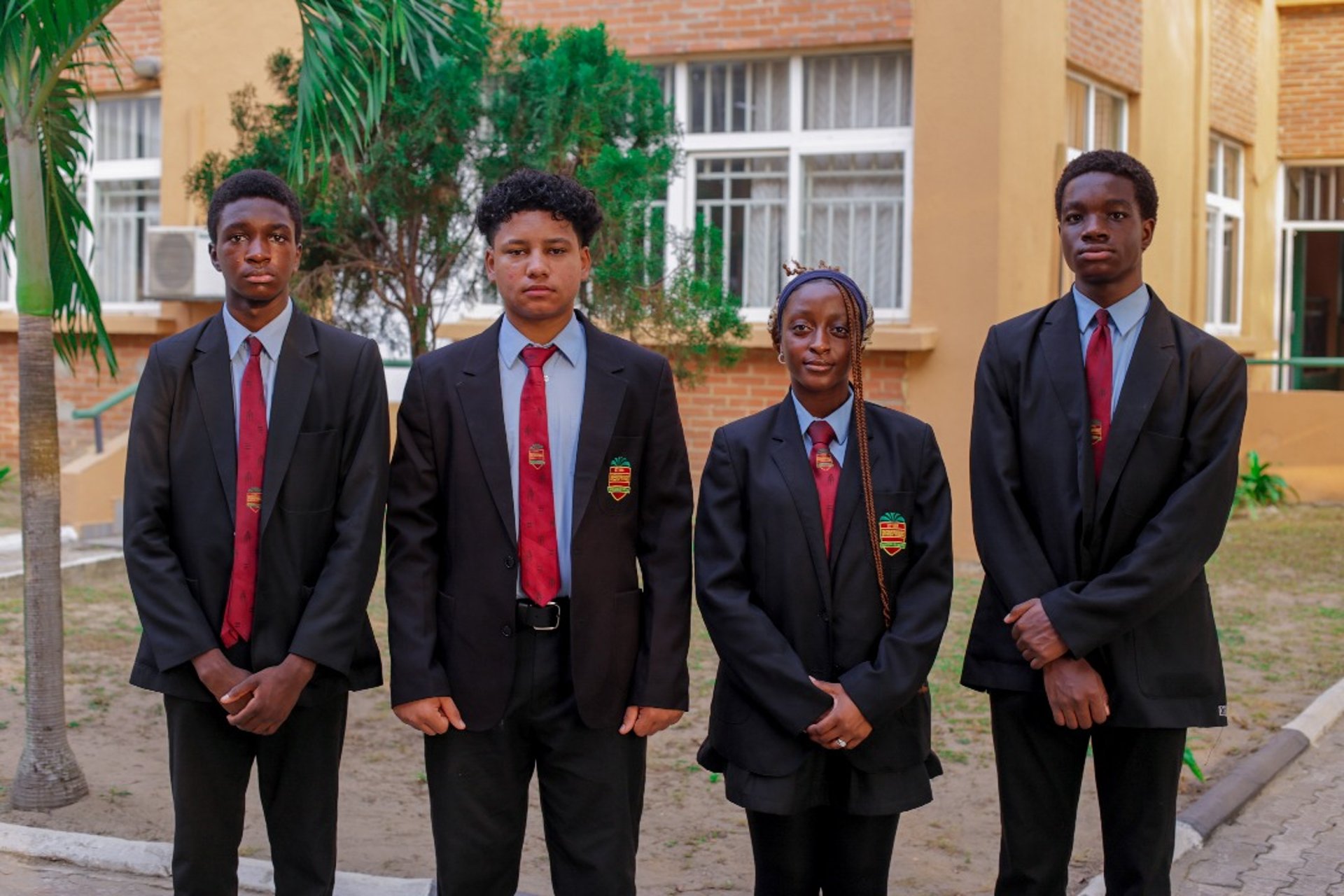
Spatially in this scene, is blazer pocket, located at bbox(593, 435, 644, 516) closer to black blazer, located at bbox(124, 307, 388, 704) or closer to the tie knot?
the tie knot

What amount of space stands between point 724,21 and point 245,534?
804 cm

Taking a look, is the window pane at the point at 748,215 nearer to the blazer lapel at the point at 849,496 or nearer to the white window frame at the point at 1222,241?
the white window frame at the point at 1222,241

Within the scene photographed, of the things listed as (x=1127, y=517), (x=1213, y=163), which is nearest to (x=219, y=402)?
(x=1127, y=517)

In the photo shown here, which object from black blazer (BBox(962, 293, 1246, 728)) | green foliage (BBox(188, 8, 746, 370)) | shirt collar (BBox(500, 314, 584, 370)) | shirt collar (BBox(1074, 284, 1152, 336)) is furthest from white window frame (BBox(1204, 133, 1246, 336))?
shirt collar (BBox(500, 314, 584, 370))

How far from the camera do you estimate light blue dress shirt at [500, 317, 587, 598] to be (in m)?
3.67

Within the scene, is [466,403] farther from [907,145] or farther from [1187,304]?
[1187,304]

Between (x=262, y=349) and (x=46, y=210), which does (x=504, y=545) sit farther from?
(x=46, y=210)

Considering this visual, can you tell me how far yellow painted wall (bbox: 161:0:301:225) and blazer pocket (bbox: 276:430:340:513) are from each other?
895cm

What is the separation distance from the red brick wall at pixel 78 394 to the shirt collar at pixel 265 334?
31.4ft

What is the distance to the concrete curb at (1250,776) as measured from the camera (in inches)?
211

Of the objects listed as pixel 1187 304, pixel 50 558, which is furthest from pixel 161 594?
pixel 1187 304

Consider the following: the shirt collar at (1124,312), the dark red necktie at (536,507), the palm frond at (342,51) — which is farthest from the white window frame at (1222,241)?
the dark red necktie at (536,507)

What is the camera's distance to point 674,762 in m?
6.34

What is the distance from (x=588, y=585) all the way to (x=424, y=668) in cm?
42
